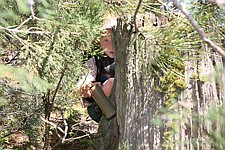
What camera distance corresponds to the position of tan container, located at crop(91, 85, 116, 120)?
193 centimetres

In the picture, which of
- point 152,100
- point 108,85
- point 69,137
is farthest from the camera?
point 69,137

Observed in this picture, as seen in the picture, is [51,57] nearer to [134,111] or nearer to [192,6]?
[134,111]

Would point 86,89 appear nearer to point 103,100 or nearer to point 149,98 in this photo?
point 103,100

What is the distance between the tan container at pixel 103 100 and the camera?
6.34 feet

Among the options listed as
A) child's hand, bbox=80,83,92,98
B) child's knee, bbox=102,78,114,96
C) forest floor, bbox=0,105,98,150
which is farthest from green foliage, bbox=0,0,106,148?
forest floor, bbox=0,105,98,150

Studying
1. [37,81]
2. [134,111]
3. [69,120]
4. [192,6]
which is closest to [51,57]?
[37,81]

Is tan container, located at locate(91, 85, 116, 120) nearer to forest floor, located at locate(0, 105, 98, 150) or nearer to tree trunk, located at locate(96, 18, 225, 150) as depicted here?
tree trunk, located at locate(96, 18, 225, 150)

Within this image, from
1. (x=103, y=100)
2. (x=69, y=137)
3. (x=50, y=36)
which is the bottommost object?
(x=69, y=137)

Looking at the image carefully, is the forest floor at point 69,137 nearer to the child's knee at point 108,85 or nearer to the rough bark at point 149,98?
the child's knee at point 108,85

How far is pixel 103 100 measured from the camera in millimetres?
1950

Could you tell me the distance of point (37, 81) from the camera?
111cm

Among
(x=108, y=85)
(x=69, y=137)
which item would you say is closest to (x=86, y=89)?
(x=108, y=85)

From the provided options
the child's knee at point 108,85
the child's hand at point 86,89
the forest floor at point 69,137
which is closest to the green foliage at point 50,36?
the child's hand at point 86,89

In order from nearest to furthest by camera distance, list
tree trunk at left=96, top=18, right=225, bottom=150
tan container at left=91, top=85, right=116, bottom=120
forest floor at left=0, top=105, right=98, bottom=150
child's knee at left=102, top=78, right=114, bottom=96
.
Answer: tree trunk at left=96, top=18, right=225, bottom=150
tan container at left=91, top=85, right=116, bottom=120
child's knee at left=102, top=78, right=114, bottom=96
forest floor at left=0, top=105, right=98, bottom=150
